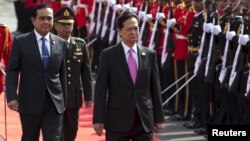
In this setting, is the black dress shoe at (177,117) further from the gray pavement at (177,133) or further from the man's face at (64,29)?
the man's face at (64,29)

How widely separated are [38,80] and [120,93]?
104 cm

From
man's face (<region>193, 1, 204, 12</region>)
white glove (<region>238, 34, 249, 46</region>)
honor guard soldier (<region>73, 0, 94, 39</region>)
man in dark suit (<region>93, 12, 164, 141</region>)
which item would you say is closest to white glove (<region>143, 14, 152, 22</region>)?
man's face (<region>193, 1, 204, 12</region>)

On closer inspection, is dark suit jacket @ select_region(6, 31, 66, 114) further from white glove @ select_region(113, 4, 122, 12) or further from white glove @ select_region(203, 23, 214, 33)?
white glove @ select_region(113, 4, 122, 12)

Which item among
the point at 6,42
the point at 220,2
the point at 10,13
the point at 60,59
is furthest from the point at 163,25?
the point at 10,13

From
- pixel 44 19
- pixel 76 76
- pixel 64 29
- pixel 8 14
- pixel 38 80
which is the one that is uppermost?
pixel 44 19

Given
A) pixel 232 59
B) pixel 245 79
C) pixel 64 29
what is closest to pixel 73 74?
pixel 64 29

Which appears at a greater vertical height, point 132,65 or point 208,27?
point 132,65

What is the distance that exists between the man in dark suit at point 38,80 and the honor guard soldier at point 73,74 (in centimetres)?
69

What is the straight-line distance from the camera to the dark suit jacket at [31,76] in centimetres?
838

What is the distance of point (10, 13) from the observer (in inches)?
1079

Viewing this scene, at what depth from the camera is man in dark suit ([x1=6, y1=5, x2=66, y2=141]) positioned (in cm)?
838

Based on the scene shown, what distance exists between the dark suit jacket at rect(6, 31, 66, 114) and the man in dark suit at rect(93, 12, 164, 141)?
84 cm

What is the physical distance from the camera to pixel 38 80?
8.38 metres

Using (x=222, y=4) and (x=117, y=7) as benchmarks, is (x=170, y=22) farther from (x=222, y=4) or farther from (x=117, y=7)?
(x=117, y=7)
